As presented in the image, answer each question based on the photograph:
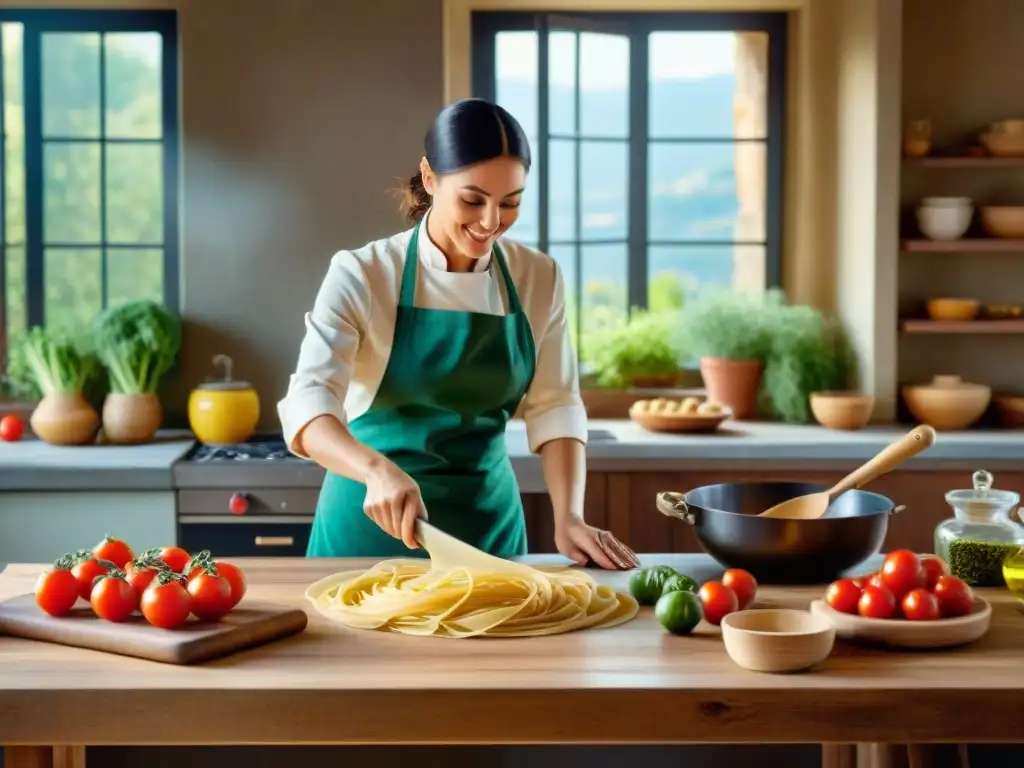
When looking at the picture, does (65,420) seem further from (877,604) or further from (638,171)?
(877,604)

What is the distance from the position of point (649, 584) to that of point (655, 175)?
9.82 feet

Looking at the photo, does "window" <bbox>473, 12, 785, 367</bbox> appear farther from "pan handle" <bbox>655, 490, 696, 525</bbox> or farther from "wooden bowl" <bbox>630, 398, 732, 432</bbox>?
"pan handle" <bbox>655, 490, 696, 525</bbox>

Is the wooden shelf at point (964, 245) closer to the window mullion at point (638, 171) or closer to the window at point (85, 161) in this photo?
the window mullion at point (638, 171)

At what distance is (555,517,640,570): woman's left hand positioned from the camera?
2633 mm

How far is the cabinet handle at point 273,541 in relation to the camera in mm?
4168

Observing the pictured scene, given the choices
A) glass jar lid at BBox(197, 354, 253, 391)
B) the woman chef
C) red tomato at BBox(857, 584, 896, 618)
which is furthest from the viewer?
glass jar lid at BBox(197, 354, 253, 391)

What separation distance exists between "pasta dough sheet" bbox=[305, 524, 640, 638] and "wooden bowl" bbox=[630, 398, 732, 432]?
82.1 inches

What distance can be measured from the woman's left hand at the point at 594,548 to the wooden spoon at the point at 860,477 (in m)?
0.28

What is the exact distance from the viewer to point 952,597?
7.05ft

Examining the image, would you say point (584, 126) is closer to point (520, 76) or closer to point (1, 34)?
point (520, 76)

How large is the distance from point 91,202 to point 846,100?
2.72m

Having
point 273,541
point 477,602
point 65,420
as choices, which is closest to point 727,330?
point 273,541

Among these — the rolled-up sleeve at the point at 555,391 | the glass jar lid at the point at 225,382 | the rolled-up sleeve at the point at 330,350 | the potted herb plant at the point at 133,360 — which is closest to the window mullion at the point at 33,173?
the potted herb plant at the point at 133,360

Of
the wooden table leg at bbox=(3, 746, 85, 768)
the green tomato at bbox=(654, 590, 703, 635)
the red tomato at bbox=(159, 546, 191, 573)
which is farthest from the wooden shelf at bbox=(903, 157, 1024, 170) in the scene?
the wooden table leg at bbox=(3, 746, 85, 768)
